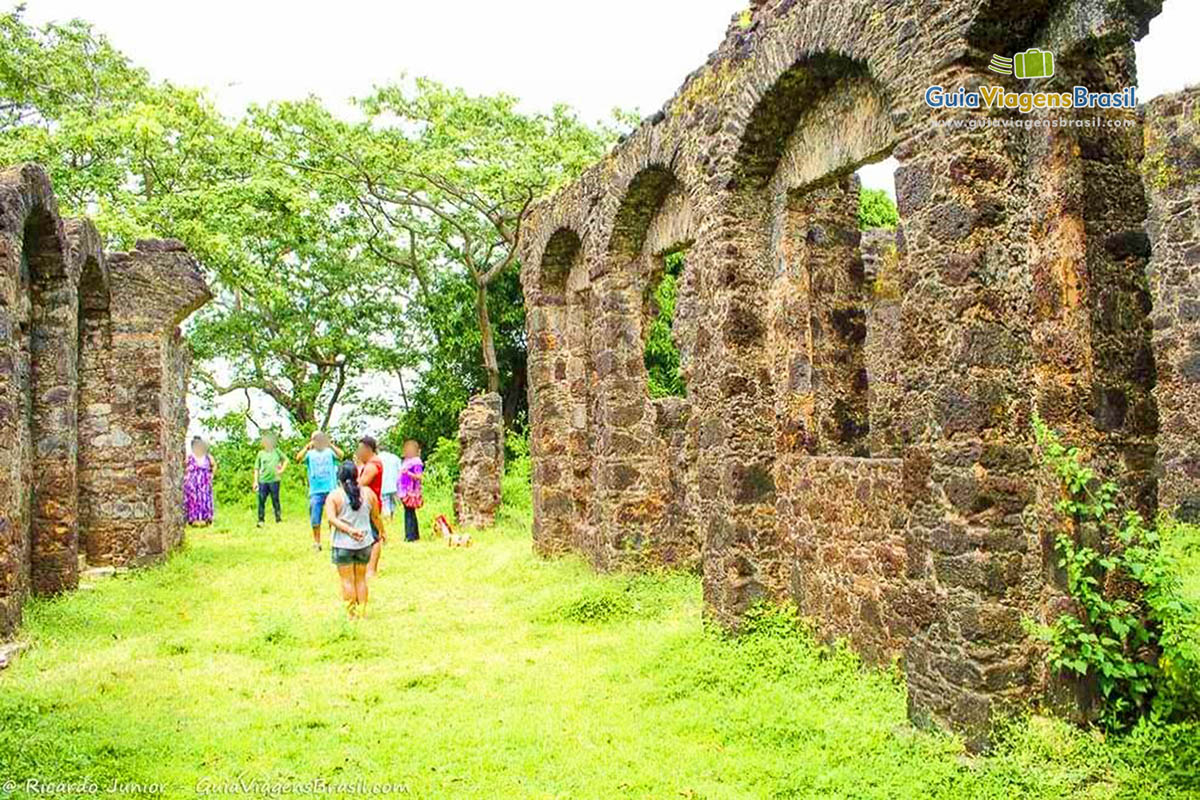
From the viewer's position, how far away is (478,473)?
1706 cm

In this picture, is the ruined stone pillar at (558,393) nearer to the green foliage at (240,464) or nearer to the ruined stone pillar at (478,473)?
the ruined stone pillar at (478,473)

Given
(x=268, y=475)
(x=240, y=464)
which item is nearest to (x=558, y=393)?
(x=268, y=475)

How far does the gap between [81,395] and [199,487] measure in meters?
5.65

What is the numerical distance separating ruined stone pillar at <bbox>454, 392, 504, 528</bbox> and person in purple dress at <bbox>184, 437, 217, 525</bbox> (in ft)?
14.9

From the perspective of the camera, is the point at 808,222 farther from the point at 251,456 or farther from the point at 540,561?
the point at 251,456

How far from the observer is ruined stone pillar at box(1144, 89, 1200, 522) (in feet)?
36.0

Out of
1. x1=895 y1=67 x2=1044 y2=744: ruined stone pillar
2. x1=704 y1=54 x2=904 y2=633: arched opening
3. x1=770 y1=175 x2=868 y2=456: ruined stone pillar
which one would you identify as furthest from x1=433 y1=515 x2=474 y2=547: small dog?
x1=895 y1=67 x2=1044 y2=744: ruined stone pillar

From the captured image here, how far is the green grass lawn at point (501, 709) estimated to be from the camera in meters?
5.15

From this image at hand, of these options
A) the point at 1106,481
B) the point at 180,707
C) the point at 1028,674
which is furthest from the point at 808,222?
the point at 180,707

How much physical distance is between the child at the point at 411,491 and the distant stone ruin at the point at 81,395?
321cm

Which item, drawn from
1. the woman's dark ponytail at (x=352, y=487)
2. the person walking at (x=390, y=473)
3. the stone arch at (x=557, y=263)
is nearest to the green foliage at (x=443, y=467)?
the person walking at (x=390, y=473)

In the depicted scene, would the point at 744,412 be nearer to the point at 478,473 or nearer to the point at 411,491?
the point at 411,491

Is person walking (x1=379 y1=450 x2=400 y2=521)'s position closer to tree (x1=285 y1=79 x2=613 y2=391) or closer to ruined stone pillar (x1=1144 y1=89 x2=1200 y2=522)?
tree (x1=285 y1=79 x2=613 y2=391)

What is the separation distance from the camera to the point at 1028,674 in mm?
5227
